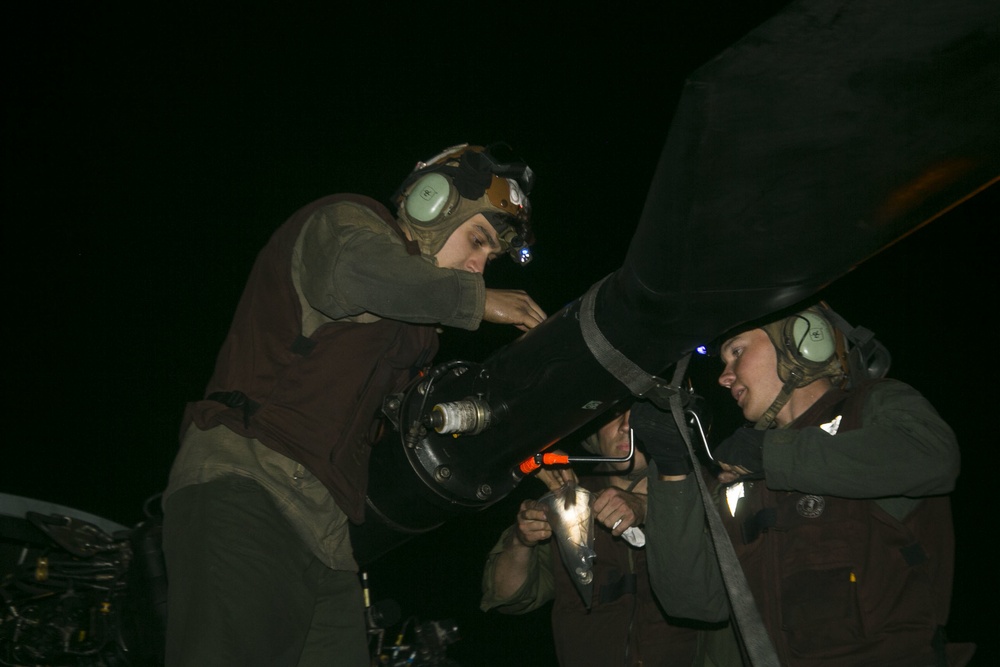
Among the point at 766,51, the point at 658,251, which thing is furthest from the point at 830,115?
the point at 658,251

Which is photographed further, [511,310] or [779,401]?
[779,401]

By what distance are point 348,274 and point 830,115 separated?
1299 mm

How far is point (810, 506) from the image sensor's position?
3.05 meters

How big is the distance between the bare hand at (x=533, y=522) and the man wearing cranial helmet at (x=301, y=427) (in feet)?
3.17

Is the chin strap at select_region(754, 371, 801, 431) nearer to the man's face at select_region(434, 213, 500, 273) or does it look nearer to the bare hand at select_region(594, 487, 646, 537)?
the bare hand at select_region(594, 487, 646, 537)

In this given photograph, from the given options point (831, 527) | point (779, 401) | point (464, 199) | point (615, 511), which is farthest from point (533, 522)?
point (464, 199)

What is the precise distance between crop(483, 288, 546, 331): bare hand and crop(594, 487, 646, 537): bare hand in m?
0.94

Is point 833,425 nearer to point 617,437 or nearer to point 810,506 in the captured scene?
point 810,506

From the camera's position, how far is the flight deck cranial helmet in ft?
10.1

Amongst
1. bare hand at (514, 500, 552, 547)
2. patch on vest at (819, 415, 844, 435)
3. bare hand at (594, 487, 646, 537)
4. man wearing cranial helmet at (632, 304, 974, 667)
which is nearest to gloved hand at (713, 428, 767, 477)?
man wearing cranial helmet at (632, 304, 974, 667)

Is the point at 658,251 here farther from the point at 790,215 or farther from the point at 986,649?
the point at 986,649

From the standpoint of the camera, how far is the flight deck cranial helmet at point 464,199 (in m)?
3.09

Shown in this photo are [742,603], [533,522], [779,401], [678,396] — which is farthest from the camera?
[533,522]

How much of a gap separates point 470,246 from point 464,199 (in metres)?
0.15
